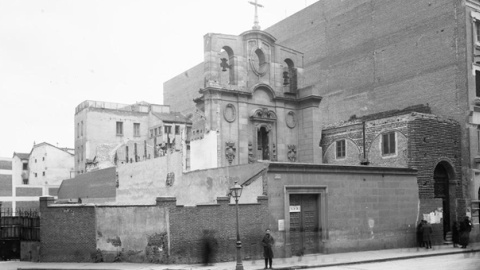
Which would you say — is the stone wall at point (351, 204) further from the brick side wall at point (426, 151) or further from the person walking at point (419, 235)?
the brick side wall at point (426, 151)

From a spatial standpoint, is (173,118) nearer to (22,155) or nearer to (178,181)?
(22,155)

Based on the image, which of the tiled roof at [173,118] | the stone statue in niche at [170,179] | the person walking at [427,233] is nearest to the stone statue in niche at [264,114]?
the stone statue in niche at [170,179]

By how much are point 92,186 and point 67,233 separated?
69.6 ft

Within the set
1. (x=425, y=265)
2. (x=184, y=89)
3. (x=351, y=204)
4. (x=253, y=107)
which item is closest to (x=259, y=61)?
(x=253, y=107)

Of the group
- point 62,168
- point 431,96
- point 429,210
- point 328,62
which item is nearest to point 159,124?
point 62,168

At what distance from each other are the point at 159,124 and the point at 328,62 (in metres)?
22.8

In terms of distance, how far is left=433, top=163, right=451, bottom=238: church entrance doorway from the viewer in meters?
33.1

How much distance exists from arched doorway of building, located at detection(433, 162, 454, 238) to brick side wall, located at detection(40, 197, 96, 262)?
798 inches

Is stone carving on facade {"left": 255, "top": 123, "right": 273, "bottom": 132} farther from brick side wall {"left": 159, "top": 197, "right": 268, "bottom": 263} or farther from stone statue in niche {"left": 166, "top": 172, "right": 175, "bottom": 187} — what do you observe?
brick side wall {"left": 159, "top": 197, "right": 268, "bottom": 263}

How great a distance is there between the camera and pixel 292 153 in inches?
1369

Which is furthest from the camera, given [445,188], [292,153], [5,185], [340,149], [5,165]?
[5,165]

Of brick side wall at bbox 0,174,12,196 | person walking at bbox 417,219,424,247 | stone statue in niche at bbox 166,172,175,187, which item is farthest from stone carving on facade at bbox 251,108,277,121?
brick side wall at bbox 0,174,12,196

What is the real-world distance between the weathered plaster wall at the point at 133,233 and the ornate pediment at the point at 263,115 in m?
11.4

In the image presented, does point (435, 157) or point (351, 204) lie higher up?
point (435, 157)
